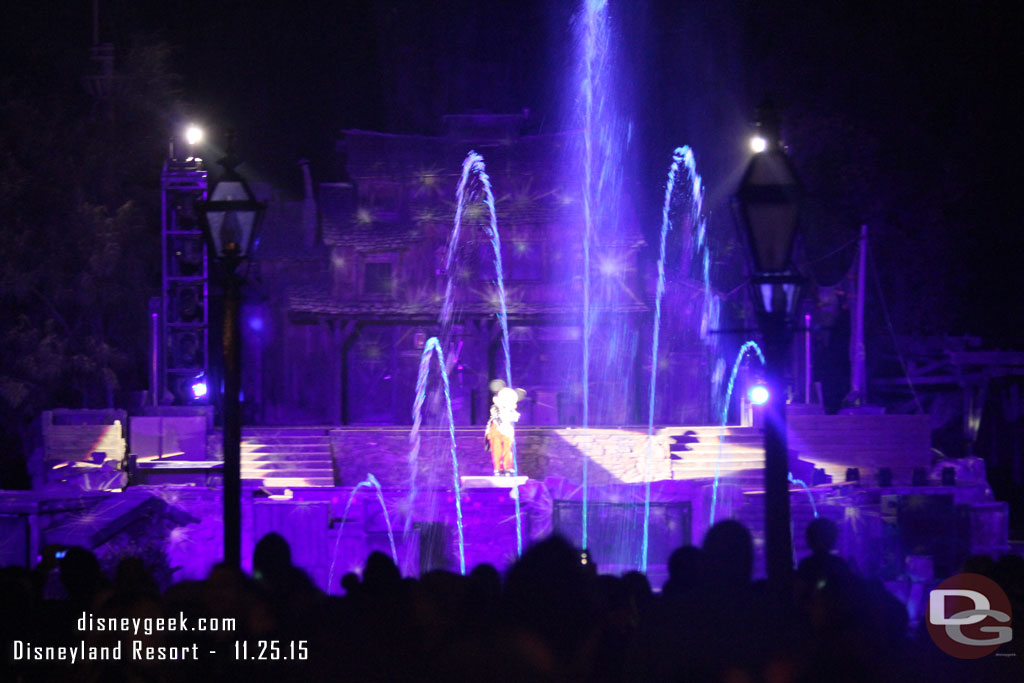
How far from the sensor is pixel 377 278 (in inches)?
1240

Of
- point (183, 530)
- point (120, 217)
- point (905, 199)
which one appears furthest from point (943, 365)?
point (120, 217)

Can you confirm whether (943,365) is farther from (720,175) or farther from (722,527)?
(722,527)

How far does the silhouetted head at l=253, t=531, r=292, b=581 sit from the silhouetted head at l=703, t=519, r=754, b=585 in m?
2.27

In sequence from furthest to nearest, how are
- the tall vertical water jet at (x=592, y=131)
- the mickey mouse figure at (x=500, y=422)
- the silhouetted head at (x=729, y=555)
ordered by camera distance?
the tall vertical water jet at (x=592, y=131) < the mickey mouse figure at (x=500, y=422) < the silhouetted head at (x=729, y=555)

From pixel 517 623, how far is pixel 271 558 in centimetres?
203

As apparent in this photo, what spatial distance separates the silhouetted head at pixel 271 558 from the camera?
17.1 ft

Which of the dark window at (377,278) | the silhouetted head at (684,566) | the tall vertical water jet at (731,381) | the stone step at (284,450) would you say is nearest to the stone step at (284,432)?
the stone step at (284,450)

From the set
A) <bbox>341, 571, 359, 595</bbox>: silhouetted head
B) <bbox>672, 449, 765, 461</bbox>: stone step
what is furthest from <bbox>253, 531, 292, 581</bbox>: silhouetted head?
<bbox>672, 449, 765, 461</bbox>: stone step

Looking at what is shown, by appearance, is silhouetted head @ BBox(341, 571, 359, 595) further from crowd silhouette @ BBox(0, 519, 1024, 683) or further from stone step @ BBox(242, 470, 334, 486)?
stone step @ BBox(242, 470, 334, 486)

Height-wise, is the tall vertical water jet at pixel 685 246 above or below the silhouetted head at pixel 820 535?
above

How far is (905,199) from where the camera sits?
1275 inches

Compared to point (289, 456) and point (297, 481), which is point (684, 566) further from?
point (289, 456)

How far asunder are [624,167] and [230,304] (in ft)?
98.9

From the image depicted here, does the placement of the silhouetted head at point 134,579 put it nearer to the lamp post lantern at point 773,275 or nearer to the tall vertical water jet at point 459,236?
the lamp post lantern at point 773,275
